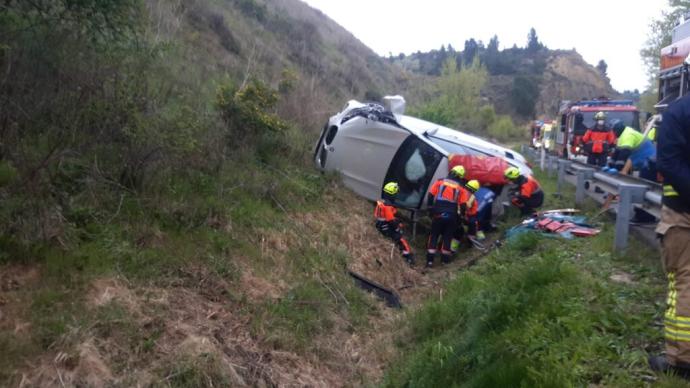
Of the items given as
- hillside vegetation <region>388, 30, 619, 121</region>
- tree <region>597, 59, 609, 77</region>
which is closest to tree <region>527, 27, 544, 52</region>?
hillside vegetation <region>388, 30, 619, 121</region>

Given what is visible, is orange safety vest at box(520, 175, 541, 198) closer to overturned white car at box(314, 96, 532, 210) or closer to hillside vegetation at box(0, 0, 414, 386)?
overturned white car at box(314, 96, 532, 210)

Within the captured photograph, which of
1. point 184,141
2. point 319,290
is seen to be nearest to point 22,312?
point 184,141

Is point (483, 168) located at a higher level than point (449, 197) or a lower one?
higher

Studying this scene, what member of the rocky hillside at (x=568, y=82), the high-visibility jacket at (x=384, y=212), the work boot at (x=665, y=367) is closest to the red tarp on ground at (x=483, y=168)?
the high-visibility jacket at (x=384, y=212)

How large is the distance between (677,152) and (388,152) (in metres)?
6.54

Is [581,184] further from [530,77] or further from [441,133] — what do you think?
[530,77]

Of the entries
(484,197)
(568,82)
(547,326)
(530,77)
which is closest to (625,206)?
(547,326)

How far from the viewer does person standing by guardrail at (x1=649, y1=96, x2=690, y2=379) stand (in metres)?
3.32

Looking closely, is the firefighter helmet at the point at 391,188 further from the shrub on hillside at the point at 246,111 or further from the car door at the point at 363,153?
the shrub on hillside at the point at 246,111

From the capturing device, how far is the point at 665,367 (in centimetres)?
339

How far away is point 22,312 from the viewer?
12.9ft

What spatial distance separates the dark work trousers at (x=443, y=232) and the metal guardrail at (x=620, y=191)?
219cm

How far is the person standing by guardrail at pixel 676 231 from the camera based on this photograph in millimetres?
3316

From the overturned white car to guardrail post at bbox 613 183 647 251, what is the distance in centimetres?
358
